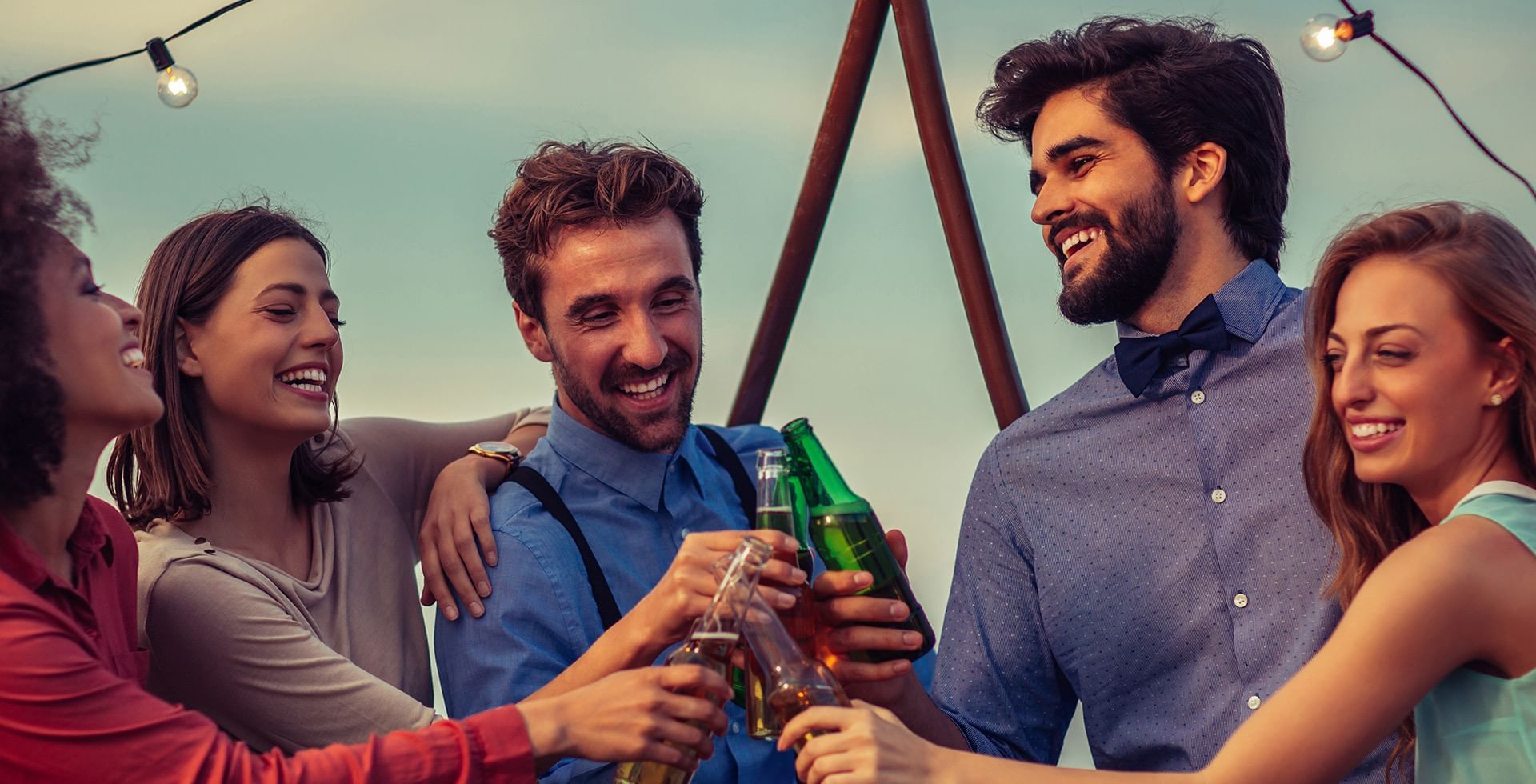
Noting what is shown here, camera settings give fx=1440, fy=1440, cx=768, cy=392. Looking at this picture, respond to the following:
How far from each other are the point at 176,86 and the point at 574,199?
0.99 metres

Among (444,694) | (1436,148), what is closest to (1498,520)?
(444,694)

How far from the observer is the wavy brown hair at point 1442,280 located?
179 centimetres

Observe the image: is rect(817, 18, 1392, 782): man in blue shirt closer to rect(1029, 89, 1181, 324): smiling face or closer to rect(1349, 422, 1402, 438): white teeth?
rect(1029, 89, 1181, 324): smiling face

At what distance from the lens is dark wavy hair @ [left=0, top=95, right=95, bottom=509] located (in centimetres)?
160

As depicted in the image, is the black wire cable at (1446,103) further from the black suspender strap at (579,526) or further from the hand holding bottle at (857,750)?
the hand holding bottle at (857,750)

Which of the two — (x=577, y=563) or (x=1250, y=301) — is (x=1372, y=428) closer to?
(x=1250, y=301)

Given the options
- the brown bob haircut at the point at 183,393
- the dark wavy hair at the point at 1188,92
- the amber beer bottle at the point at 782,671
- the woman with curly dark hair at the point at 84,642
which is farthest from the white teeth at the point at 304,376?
the dark wavy hair at the point at 1188,92

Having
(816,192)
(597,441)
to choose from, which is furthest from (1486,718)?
(816,192)

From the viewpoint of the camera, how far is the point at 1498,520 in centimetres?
167

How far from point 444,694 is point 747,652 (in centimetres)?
78

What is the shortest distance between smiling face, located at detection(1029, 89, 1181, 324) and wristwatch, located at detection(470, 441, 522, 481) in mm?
1024

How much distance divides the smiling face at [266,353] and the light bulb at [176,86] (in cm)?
73

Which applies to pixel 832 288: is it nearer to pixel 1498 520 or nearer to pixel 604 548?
pixel 604 548

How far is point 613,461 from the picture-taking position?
2465mm
